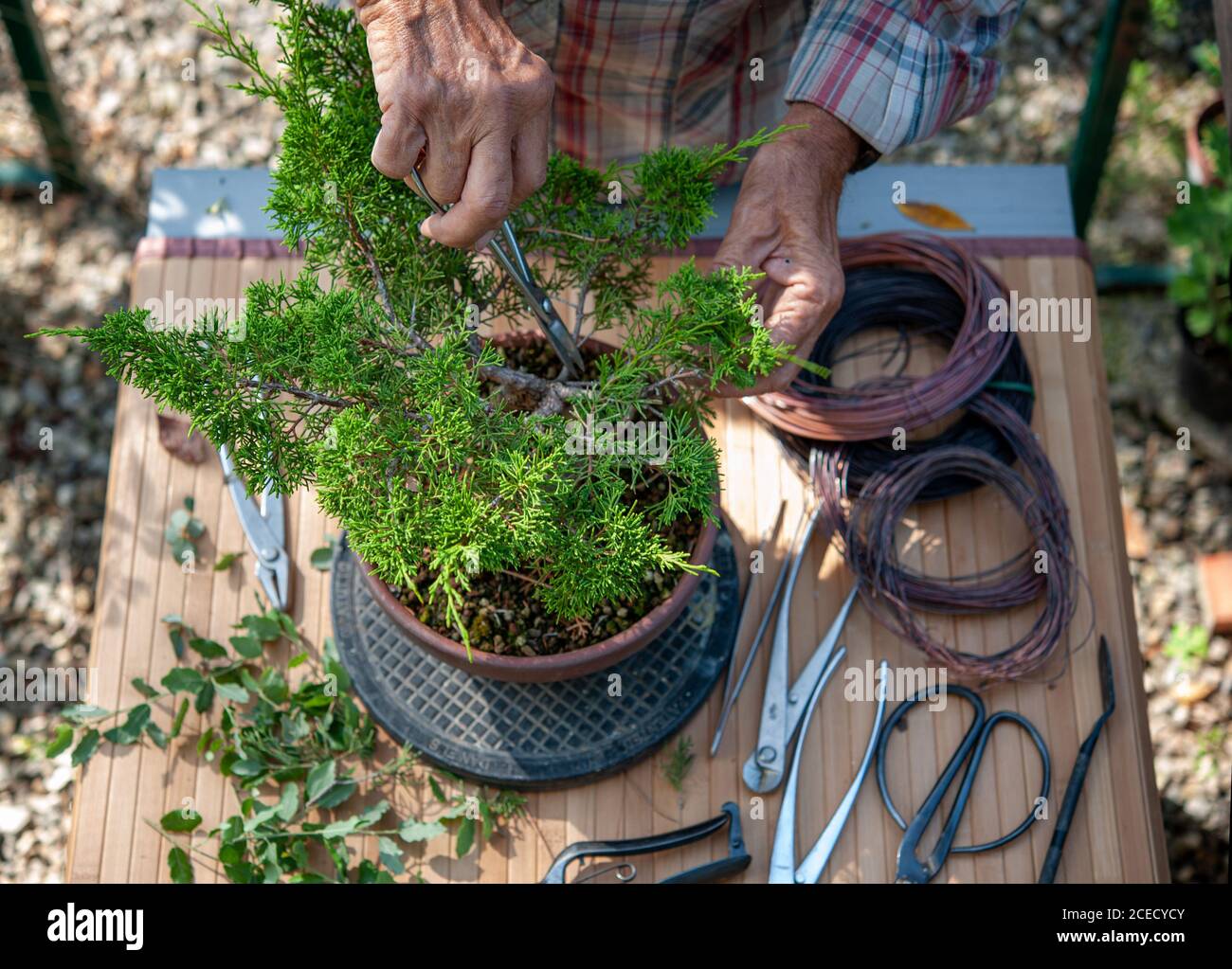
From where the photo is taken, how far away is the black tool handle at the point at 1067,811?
5.43 ft

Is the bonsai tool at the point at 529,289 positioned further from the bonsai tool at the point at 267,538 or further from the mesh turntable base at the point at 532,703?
the bonsai tool at the point at 267,538

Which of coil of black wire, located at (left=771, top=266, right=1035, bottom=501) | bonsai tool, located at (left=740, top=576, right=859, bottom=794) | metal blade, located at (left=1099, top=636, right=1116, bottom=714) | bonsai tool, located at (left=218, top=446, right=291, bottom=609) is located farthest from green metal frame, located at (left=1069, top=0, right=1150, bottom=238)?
bonsai tool, located at (left=218, top=446, right=291, bottom=609)

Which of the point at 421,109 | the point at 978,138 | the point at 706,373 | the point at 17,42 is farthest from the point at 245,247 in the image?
the point at 978,138

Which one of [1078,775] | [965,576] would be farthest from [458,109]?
[1078,775]

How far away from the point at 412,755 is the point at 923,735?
80 centimetres

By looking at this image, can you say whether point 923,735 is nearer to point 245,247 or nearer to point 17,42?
point 245,247

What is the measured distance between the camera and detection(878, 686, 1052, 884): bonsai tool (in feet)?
5.42

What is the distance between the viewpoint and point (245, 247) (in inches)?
82.0

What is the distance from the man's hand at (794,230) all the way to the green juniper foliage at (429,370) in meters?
0.14

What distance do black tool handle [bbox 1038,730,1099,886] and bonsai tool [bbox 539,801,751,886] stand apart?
17.8 inches

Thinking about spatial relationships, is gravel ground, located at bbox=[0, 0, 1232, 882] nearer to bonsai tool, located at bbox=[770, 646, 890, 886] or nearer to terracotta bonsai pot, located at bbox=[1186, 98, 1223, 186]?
terracotta bonsai pot, located at bbox=[1186, 98, 1223, 186]

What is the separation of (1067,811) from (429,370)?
46.7 inches

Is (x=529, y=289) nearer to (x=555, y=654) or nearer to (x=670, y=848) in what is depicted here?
(x=555, y=654)

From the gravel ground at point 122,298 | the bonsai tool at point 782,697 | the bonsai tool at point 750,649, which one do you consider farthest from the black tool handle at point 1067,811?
the gravel ground at point 122,298
